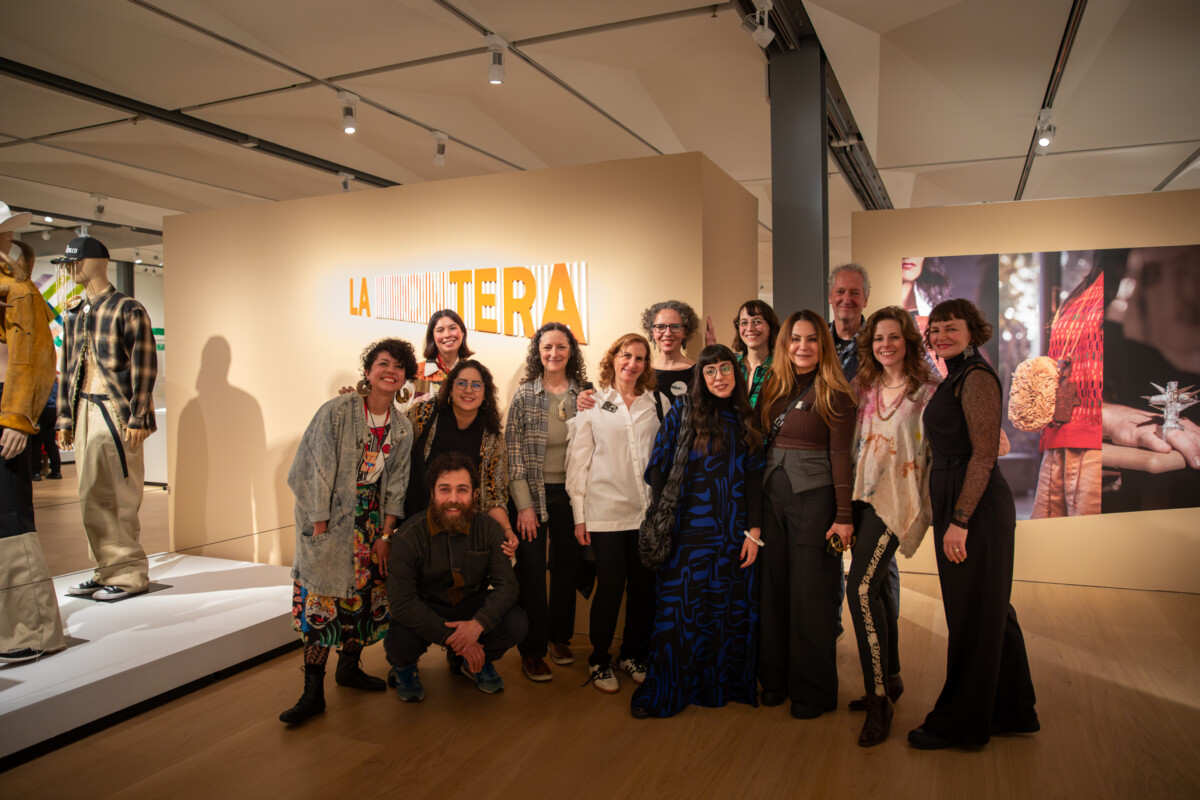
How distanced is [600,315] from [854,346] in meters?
1.42

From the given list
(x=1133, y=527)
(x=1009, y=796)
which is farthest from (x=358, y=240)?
(x=1133, y=527)

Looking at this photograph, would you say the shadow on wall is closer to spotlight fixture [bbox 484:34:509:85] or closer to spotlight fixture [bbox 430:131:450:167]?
spotlight fixture [bbox 430:131:450:167]

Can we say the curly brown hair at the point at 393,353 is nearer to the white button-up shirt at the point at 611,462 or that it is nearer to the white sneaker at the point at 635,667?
the white button-up shirt at the point at 611,462

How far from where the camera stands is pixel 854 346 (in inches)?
135

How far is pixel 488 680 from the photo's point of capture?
340 centimetres

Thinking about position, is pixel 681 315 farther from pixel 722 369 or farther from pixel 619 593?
pixel 619 593

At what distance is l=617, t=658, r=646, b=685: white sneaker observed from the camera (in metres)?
3.43

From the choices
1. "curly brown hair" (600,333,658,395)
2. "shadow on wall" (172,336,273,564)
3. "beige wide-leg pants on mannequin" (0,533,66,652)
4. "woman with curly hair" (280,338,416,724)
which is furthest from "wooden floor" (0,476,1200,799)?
"shadow on wall" (172,336,273,564)

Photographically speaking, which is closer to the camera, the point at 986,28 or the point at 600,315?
the point at 600,315

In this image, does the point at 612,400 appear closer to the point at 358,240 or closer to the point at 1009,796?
the point at 1009,796

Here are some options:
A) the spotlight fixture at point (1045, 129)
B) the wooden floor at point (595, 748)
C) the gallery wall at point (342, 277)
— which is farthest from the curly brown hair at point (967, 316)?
the spotlight fixture at point (1045, 129)

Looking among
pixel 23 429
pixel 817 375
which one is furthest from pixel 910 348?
pixel 23 429

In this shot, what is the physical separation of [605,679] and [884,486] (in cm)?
145

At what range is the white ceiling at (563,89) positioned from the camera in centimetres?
451
